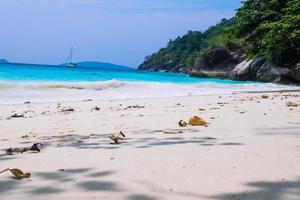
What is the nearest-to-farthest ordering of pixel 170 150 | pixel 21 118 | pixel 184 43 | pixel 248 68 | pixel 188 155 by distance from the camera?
pixel 188 155
pixel 170 150
pixel 21 118
pixel 248 68
pixel 184 43

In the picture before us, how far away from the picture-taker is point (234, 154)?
3201 millimetres

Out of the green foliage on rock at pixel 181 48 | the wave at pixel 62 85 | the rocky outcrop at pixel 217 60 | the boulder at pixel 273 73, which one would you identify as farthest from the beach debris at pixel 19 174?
the green foliage on rock at pixel 181 48

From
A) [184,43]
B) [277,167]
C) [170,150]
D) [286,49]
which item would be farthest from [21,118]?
[184,43]

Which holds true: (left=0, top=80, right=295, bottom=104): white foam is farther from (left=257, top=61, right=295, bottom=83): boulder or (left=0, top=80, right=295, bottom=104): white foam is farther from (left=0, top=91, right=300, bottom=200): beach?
(left=257, top=61, right=295, bottom=83): boulder

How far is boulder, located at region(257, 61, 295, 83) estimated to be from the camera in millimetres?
29234

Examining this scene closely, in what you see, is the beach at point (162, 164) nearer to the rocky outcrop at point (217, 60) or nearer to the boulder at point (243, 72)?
the boulder at point (243, 72)

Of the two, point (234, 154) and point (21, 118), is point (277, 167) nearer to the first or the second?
point (234, 154)

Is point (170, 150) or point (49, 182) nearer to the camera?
point (49, 182)

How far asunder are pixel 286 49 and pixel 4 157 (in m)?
28.8

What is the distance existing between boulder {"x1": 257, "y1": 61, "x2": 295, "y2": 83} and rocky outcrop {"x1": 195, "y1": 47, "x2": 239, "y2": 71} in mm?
12093

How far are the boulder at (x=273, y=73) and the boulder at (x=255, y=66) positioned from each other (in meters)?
1.07

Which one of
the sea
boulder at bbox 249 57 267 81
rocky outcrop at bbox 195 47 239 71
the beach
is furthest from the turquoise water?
the beach

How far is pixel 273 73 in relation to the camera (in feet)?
100

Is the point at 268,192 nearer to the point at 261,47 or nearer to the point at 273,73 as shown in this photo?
the point at 273,73
